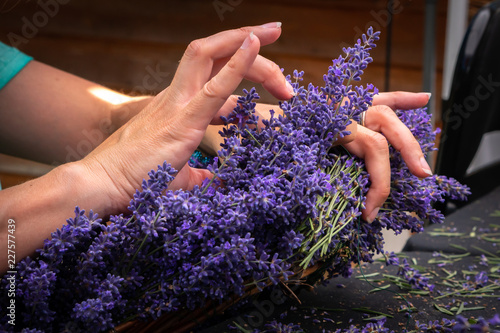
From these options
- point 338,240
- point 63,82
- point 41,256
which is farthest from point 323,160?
point 63,82

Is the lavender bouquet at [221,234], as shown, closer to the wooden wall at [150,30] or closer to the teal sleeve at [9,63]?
the teal sleeve at [9,63]

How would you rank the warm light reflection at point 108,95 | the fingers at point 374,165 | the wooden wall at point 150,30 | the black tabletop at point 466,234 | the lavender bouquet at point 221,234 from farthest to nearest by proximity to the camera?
1. the wooden wall at point 150,30
2. the warm light reflection at point 108,95
3. the black tabletop at point 466,234
4. the fingers at point 374,165
5. the lavender bouquet at point 221,234

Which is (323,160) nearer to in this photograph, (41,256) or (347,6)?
(41,256)

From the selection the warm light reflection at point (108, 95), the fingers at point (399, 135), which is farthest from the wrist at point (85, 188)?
the warm light reflection at point (108, 95)

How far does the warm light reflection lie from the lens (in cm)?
117

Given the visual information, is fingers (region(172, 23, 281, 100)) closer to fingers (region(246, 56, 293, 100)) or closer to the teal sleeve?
fingers (region(246, 56, 293, 100))

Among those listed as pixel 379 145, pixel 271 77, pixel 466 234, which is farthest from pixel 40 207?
pixel 466 234

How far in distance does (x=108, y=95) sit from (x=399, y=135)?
0.81 metres

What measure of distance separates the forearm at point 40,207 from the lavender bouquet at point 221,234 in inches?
1.1

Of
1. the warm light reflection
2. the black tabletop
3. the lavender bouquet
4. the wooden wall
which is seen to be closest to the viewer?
the lavender bouquet

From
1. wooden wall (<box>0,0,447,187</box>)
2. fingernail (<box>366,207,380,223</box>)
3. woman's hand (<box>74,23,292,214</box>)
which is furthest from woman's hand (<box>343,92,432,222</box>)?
wooden wall (<box>0,0,447,187</box>)

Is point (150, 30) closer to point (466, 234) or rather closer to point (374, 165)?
point (466, 234)

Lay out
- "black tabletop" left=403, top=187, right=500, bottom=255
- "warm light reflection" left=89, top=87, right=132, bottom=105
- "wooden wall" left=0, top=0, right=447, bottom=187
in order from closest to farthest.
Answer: "black tabletop" left=403, top=187, right=500, bottom=255, "warm light reflection" left=89, top=87, right=132, bottom=105, "wooden wall" left=0, top=0, right=447, bottom=187

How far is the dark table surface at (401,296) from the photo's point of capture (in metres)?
0.62
